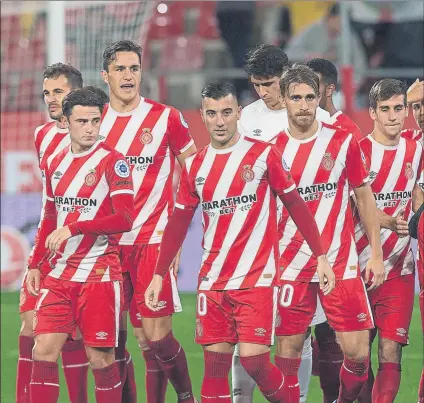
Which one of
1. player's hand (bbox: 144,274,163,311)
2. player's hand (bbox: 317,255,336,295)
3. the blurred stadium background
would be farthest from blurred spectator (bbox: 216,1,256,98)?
player's hand (bbox: 317,255,336,295)

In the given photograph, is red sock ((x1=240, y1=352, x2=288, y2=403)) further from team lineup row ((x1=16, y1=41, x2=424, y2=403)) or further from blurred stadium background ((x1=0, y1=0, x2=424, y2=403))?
blurred stadium background ((x1=0, y1=0, x2=424, y2=403))

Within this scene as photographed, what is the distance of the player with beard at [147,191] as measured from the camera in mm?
7004

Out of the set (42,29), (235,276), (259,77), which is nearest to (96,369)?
(235,276)

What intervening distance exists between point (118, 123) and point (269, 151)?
1.33 m

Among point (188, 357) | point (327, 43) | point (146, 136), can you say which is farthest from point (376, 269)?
point (327, 43)

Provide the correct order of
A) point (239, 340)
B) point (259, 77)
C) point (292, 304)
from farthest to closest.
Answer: point (259, 77) < point (292, 304) < point (239, 340)

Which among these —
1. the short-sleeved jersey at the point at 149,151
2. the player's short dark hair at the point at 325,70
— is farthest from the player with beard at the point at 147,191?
the player's short dark hair at the point at 325,70

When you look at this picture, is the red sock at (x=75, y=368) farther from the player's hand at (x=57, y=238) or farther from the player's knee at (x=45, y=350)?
the player's hand at (x=57, y=238)

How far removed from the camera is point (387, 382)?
6.66 metres

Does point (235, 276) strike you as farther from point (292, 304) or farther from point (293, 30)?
point (293, 30)

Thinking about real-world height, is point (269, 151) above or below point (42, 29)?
below

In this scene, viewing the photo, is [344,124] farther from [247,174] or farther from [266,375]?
[266,375]

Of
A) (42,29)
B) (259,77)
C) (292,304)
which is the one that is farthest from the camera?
(42,29)

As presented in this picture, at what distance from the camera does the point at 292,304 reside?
256 inches
